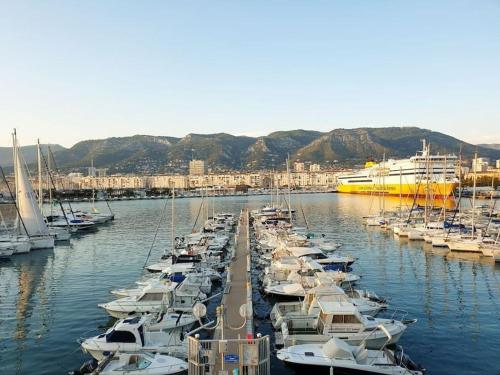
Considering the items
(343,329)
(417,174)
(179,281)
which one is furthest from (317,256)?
(417,174)

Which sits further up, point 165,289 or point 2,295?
point 165,289

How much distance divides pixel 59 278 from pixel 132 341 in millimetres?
24486

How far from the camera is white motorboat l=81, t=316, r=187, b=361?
64.8 feet

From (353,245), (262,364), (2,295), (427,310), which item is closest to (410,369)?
(262,364)

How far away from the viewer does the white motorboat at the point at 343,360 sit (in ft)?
59.8

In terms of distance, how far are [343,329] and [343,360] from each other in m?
3.47

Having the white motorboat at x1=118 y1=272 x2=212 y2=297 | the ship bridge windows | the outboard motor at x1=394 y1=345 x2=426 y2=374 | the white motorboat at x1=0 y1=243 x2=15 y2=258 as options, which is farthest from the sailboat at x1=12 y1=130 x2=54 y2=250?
the outboard motor at x1=394 y1=345 x2=426 y2=374

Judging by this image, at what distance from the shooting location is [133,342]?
1994 cm

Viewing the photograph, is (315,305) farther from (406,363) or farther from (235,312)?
(406,363)

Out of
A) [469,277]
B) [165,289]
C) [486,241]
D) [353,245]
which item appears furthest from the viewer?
[353,245]

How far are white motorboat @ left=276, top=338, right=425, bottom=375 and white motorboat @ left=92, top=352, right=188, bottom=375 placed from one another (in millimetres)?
4433

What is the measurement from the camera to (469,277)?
127 feet

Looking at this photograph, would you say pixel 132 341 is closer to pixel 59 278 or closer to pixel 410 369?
pixel 410 369

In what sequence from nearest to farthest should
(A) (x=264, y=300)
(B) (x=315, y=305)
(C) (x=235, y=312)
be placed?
(B) (x=315, y=305) < (C) (x=235, y=312) < (A) (x=264, y=300)
